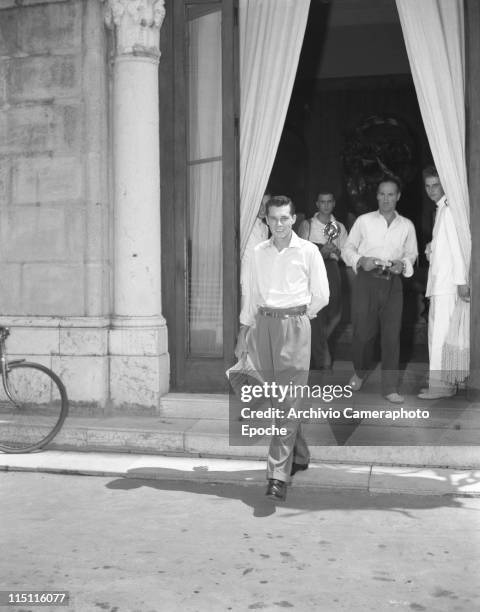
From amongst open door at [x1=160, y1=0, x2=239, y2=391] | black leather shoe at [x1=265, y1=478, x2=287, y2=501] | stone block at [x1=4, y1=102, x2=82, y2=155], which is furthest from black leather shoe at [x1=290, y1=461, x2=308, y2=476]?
stone block at [x1=4, y1=102, x2=82, y2=155]

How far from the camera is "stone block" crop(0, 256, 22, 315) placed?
8.41 meters

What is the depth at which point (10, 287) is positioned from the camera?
8438 mm

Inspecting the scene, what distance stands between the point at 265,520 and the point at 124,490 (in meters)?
1.22

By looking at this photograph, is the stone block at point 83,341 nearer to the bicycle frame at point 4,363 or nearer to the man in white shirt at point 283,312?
the bicycle frame at point 4,363

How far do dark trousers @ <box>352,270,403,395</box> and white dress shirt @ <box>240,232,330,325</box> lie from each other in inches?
81.9

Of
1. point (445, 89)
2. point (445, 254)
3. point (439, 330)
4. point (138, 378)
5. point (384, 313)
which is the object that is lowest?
point (138, 378)

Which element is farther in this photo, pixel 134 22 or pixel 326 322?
pixel 326 322

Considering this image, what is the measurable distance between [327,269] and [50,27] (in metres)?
3.67

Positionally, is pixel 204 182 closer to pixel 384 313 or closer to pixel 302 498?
pixel 384 313

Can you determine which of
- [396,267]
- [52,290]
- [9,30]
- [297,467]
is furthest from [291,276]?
[9,30]

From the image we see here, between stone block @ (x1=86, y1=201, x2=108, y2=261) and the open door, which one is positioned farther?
the open door

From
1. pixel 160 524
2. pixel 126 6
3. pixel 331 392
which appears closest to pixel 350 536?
pixel 160 524

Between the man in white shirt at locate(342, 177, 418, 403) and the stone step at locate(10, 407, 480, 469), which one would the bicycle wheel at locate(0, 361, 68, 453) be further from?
the man in white shirt at locate(342, 177, 418, 403)

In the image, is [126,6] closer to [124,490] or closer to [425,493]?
[124,490]
